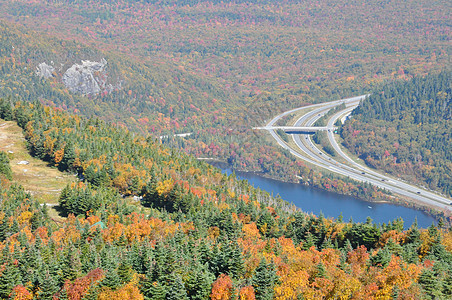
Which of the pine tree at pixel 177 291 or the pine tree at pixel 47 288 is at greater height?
the pine tree at pixel 177 291

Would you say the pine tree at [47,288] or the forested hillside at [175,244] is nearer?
the pine tree at [47,288]

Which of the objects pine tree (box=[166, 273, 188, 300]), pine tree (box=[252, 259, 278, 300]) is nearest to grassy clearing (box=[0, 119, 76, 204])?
pine tree (box=[166, 273, 188, 300])

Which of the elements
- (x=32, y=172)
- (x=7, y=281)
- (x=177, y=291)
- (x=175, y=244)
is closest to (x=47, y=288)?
(x=7, y=281)

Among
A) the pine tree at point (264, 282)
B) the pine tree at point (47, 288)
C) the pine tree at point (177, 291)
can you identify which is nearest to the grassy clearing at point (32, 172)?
the pine tree at point (47, 288)

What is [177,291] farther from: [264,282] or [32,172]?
[32,172]

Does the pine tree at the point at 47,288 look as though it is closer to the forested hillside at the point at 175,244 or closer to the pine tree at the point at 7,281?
the forested hillside at the point at 175,244

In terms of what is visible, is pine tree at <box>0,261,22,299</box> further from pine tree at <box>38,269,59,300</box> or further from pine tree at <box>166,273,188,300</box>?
pine tree at <box>166,273,188,300</box>
